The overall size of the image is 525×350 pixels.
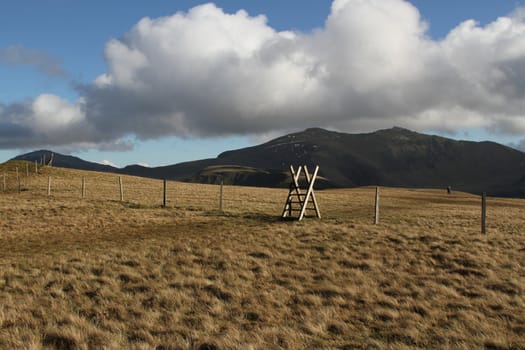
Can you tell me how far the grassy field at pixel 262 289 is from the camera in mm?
8711

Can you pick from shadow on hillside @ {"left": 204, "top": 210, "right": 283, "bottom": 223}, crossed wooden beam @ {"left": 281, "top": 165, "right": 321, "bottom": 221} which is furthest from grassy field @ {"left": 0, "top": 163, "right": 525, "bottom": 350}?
crossed wooden beam @ {"left": 281, "top": 165, "right": 321, "bottom": 221}

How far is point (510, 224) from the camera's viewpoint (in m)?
27.1

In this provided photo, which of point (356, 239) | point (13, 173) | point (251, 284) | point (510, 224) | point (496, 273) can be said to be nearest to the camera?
point (251, 284)

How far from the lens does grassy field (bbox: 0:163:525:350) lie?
8711 millimetres

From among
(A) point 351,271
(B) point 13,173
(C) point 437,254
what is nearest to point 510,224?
(C) point 437,254

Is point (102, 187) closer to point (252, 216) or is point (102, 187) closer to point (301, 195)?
point (252, 216)

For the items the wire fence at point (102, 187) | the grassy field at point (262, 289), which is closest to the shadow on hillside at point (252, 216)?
the grassy field at point (262, 289)

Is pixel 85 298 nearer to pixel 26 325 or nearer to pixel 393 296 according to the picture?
pixel 26 325

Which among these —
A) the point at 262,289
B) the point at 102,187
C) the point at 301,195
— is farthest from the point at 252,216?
the point at 102,187

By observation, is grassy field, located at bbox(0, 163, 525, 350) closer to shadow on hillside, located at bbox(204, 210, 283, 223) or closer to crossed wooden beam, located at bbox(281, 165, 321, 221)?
shadow on hillside, located at bbox(204, 210, 283, 223)

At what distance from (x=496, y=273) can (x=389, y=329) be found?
631 cm

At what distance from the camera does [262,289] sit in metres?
11.8

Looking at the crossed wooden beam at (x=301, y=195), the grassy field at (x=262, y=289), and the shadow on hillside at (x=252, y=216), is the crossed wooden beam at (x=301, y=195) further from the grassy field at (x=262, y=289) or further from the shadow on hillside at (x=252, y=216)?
the grassy field at (x=262, y=289)

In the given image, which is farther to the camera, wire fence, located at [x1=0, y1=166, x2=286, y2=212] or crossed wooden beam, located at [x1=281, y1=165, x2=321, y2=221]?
wire fence, located at [x1=0, y1=166, x2=286, y2=212]
